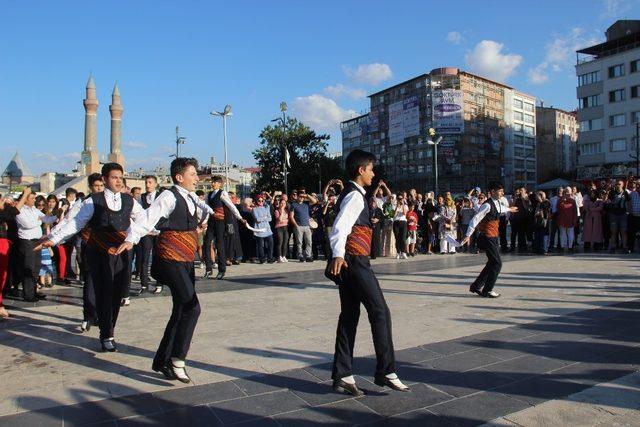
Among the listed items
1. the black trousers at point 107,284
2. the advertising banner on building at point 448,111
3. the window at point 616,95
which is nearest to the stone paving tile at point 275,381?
the black trousers at point 107,284

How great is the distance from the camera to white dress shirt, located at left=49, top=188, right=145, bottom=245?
5340 millimetres

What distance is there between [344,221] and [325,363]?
1530 millimetres

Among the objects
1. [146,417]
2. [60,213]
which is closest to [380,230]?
[60,213]

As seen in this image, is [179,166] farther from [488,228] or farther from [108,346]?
[488,228]

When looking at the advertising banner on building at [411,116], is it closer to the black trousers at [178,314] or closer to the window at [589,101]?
the window at [589,101]

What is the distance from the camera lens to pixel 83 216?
5.70 metres

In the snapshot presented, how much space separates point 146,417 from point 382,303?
196 cm

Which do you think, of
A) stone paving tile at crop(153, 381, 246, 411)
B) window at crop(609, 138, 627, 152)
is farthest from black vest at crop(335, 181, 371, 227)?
window at crop(609, 138, 627, 152)

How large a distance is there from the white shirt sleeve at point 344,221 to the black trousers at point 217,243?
268 inches

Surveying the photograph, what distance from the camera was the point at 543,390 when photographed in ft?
13.3

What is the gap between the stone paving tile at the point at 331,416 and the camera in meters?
3.53

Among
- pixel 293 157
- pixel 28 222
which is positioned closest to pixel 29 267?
pixel 28 222

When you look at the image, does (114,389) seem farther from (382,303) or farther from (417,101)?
(417,101)

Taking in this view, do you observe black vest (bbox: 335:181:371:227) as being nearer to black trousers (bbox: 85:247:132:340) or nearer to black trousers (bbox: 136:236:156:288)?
black trousers (bbox: 85:247:132:340)
